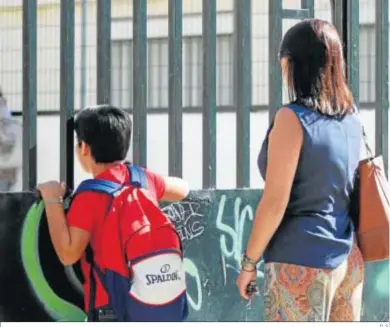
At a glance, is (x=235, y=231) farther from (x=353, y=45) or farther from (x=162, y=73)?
(x=353, y=45)

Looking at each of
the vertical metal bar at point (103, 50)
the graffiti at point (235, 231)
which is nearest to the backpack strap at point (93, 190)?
the vertical metal bar at point (103, 50)

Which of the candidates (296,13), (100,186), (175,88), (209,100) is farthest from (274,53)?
(100,186)

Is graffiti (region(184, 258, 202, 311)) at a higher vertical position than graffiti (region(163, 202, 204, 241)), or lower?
lower

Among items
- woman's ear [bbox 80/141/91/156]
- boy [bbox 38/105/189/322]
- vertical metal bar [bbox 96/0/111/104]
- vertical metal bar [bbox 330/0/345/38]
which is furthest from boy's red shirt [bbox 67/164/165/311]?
vertical metal bar [bbox 330/0/345/38]

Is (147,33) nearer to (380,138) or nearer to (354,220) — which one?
(380,138)

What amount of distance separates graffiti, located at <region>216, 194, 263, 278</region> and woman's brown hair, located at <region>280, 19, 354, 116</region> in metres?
1.32

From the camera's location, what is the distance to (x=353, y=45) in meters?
4.53

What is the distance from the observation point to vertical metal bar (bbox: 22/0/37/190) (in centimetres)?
404

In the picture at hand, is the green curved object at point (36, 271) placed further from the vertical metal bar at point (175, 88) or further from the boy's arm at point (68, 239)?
the boy's arm at point (68, 239)

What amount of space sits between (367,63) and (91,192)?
7.66ft

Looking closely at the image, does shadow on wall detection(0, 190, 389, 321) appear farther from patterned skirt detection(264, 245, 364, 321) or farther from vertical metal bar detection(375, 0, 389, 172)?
patterned skirt detection(264, 245, 364, 321)

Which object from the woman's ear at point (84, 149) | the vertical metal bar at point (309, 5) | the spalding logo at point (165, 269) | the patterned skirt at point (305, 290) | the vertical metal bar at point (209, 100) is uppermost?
the vertical metal bar at point (309, 5)

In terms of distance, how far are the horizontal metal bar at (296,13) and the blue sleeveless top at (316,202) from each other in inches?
61.0

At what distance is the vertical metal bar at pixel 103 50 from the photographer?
13.5 ft
